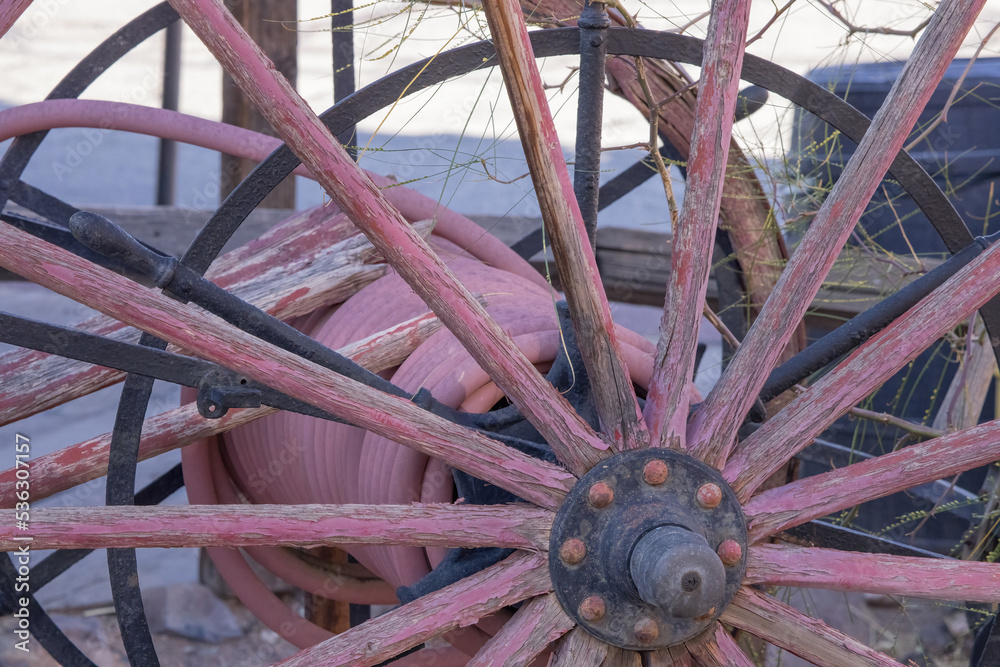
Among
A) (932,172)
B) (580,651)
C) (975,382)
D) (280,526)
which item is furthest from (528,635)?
(932,172)

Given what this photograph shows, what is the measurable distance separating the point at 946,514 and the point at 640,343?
71.7 inches

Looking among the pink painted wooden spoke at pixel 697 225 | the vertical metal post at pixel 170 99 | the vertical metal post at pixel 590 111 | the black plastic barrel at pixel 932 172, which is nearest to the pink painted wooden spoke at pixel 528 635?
the pink painted wooden spoke at pixel 697 225

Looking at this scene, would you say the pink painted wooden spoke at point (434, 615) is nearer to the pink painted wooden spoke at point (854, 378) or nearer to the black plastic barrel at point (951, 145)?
the pink painted wooden spoke at point (854, 378)

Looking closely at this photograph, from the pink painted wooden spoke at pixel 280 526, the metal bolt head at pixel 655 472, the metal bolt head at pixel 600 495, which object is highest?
the metal bolt head at pixel 655 472

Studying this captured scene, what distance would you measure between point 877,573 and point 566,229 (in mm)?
491

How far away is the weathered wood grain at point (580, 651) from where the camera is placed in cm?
90

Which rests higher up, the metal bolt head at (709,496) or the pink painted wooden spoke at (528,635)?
the metal bolt head at (709,496)

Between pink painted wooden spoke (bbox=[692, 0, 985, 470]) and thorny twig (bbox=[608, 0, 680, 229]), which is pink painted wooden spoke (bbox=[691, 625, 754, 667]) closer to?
pink painted wooden spoke (bbox=[692, 0, 985, 470])

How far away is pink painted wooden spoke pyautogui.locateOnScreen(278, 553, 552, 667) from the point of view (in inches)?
33.9

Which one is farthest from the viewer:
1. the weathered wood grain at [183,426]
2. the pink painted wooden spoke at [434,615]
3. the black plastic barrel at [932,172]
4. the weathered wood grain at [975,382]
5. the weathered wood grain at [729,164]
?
the black plastic barrel at [932,172]

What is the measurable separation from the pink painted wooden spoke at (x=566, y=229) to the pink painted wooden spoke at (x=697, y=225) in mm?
40

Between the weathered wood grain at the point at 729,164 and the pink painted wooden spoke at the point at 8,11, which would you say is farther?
the weathered wood grain at the point at 729,164

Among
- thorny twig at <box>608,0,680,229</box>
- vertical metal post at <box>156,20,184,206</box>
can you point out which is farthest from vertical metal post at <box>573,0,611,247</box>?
vertical metal post at <box>156,20,184,206</box>

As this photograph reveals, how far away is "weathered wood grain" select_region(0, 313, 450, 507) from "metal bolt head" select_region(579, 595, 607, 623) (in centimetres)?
53
